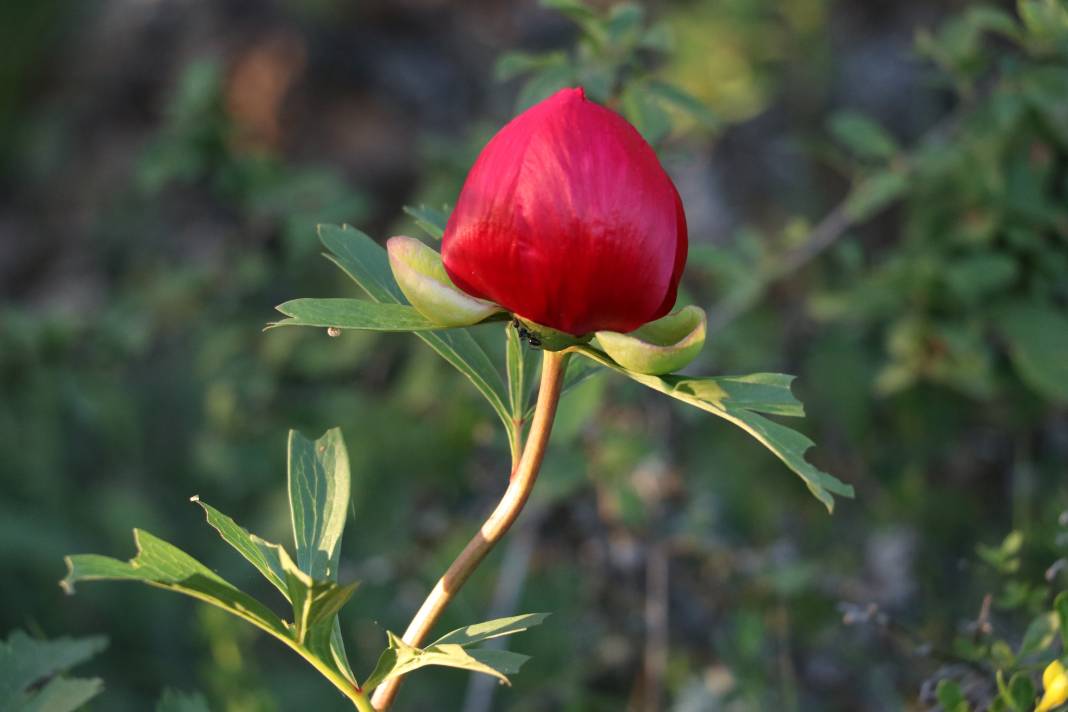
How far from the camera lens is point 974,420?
1661mm

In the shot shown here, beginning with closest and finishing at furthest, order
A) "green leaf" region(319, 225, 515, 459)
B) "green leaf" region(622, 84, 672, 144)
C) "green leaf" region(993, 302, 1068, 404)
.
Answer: "green leaf" region(319, 225, 515, 459) → "green leaf" region(622, 84, 672, 144) → "green leaf" region(993, 302, 1068, 404)

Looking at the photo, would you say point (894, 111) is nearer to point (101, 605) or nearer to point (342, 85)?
point (342, 85)

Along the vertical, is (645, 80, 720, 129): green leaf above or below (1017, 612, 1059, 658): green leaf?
above

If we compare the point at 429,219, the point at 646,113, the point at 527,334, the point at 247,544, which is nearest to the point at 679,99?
the point at 646,113

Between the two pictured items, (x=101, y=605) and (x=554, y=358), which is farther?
(x=101, y=605)

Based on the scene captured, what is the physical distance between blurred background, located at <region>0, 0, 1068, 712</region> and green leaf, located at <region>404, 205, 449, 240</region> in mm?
203

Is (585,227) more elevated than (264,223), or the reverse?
(585,227)

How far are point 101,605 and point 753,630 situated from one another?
136 cm

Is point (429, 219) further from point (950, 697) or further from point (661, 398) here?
point (661, 398)

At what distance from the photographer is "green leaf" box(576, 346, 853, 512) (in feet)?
1.80

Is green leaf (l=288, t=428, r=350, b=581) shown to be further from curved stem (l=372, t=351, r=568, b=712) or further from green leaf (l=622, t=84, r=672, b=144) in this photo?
green leaf (l=622, t=84, r=672, b=144)

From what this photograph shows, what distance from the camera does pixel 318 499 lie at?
0.67m

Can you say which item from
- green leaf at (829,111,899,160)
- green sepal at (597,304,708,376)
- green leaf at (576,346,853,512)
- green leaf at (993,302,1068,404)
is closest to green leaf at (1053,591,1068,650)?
green leaf at (576,346,853,512)

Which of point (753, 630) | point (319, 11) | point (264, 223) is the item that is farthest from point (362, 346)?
point (319, 11)
